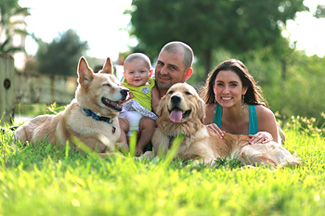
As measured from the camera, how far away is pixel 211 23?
20672 millimetres

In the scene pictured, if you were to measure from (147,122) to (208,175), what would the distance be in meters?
1.60

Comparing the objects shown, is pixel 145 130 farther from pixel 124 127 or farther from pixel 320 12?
pixel 320 12

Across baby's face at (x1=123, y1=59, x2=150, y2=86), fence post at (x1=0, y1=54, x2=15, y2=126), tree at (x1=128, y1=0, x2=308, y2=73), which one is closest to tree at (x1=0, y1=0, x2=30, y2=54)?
tree at (x1=128, y1=0, x2=308, y2=73)

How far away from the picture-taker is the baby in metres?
4.41

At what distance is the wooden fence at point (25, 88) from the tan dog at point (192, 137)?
325cm

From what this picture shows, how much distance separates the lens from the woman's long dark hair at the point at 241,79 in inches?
191

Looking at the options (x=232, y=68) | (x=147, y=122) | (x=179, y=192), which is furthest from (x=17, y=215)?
(x=232, y=68)

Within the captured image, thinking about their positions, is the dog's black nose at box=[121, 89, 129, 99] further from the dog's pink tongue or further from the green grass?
the green grass

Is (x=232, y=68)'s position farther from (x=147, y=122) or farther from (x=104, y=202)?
(x=104, y=202)

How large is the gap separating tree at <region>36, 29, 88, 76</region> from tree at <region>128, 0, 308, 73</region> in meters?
16.1

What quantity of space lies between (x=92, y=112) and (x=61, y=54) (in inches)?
1392

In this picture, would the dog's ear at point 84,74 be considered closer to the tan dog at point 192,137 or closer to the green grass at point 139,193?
the tan dog at point 192,137

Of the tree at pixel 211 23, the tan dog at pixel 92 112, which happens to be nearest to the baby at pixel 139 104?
the tan dog at pixel 92 112

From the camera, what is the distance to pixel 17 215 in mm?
1794
